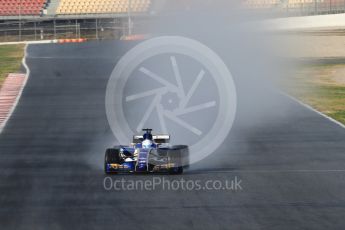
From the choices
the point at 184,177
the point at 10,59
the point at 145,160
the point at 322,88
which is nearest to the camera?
the point at 184,177

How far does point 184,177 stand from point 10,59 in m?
41.5

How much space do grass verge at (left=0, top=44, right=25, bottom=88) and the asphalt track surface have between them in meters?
14.4

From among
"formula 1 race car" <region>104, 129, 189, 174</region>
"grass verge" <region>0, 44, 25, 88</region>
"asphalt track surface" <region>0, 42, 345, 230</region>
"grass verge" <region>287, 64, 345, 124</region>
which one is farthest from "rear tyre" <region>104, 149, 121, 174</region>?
"grass verge" <region>0, 44, 25, 88</region>

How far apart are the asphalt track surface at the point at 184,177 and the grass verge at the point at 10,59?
14.4 m

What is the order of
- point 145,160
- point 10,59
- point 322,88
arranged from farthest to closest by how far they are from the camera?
point 10,59 → point 322,88 → point 145,160

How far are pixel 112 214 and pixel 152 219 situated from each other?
882 millimetres

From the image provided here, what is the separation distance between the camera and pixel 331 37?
72250 millimetres

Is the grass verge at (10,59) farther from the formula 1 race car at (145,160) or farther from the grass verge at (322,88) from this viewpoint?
the formula 1 race car at (145,160)

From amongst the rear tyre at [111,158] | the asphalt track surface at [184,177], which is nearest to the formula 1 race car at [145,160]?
the rear tyre at [111,158]

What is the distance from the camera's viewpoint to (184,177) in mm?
22266

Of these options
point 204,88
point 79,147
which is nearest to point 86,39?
point 204,88

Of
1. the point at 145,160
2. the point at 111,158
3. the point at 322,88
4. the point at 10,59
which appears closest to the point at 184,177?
the point at 145,160

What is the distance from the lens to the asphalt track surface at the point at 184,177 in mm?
17516

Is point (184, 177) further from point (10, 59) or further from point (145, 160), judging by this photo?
point (10, 59)
